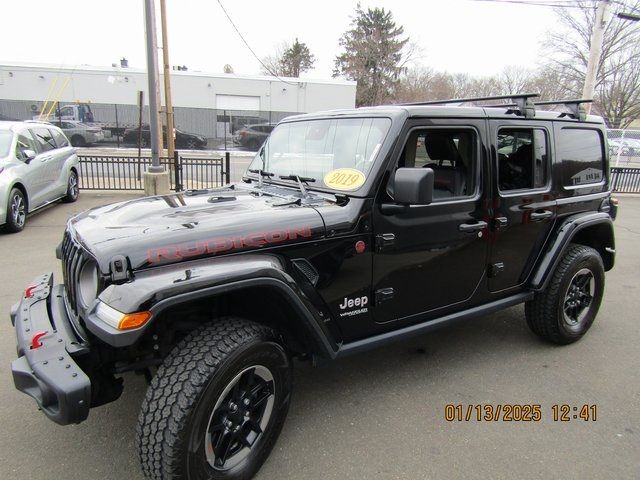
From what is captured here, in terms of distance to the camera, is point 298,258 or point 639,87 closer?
point 298,258

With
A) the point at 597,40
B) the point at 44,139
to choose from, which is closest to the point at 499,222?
the point at 44,139

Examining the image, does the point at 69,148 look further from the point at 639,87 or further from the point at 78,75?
the point at 639,87

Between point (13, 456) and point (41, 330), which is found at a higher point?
point (41, 330)

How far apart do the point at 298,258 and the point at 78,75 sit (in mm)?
29669

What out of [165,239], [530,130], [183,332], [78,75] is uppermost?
[78,75]

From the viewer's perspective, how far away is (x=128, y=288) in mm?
1936

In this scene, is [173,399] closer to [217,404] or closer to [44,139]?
[217,404]

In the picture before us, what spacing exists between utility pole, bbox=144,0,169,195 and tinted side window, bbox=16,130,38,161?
234 centimetres

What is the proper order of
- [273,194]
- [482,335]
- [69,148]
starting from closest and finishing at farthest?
[273,194], [482,335], [69,148]

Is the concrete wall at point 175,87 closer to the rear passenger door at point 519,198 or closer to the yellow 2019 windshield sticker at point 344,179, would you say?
the rear passenger door at point 519,198

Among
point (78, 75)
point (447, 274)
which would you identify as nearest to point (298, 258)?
point (447, 274)

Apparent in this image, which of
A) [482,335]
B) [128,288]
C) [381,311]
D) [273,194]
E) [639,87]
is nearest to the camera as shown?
[128,288]

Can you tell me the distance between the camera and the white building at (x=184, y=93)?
2636 cm

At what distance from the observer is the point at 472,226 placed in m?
3.07
